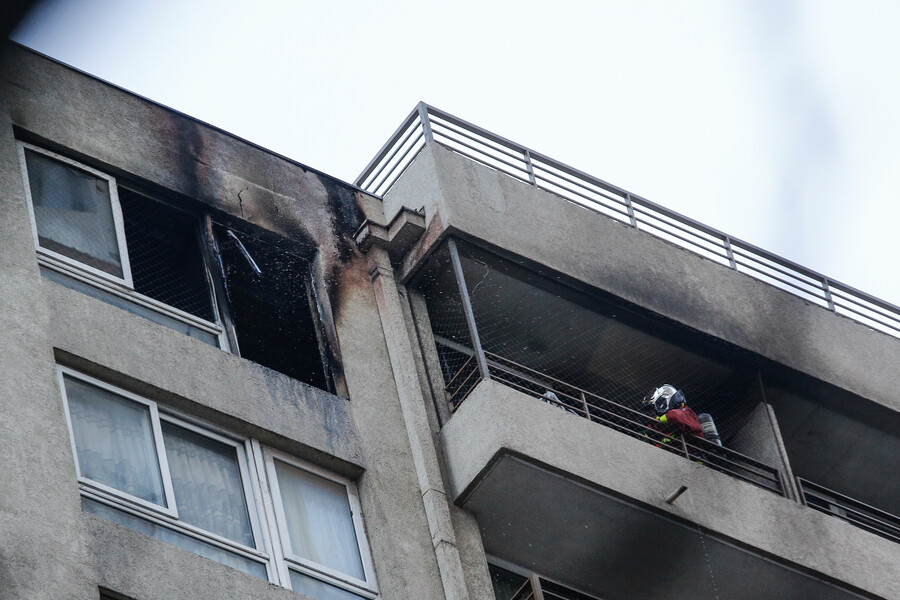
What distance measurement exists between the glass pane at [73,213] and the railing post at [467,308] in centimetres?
376

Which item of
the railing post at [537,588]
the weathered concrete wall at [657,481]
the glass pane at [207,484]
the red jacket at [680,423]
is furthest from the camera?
the red jacket at [680,423]

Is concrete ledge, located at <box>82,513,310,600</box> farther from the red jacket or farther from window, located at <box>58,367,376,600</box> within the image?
the red jacket

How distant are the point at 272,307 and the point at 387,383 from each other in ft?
5.10

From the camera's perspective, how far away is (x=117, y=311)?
10320 mm

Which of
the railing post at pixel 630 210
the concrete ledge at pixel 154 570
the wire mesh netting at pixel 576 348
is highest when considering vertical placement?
the railing post at pixel 630 210

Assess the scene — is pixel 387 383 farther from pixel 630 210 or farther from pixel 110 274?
pixel 630 210

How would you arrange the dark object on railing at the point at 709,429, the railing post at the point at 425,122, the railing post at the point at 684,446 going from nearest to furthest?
the railing post at the point at 684,446
the railing post at the point at 425,122
the dark object on railing at the point at 709,429

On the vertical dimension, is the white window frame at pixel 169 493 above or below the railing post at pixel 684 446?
below

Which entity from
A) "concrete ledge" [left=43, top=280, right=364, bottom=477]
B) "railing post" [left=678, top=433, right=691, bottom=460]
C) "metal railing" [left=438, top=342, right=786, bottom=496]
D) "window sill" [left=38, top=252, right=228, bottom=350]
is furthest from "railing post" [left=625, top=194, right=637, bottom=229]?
"window sill" [left=38, top=252, right=228, bottom=350]

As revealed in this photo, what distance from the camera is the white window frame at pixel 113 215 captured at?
35.0 feet

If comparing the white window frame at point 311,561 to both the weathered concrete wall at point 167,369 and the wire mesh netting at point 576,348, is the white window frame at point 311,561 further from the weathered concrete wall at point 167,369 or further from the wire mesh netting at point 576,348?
the wire mesh netting at point 576,348

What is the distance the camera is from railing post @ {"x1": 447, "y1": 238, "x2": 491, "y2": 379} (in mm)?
12259

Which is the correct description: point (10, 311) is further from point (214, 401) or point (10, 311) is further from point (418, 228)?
point (418, 228)

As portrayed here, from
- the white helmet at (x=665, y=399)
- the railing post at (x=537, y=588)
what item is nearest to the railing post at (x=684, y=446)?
the white helmet at (x=665, y=399)
